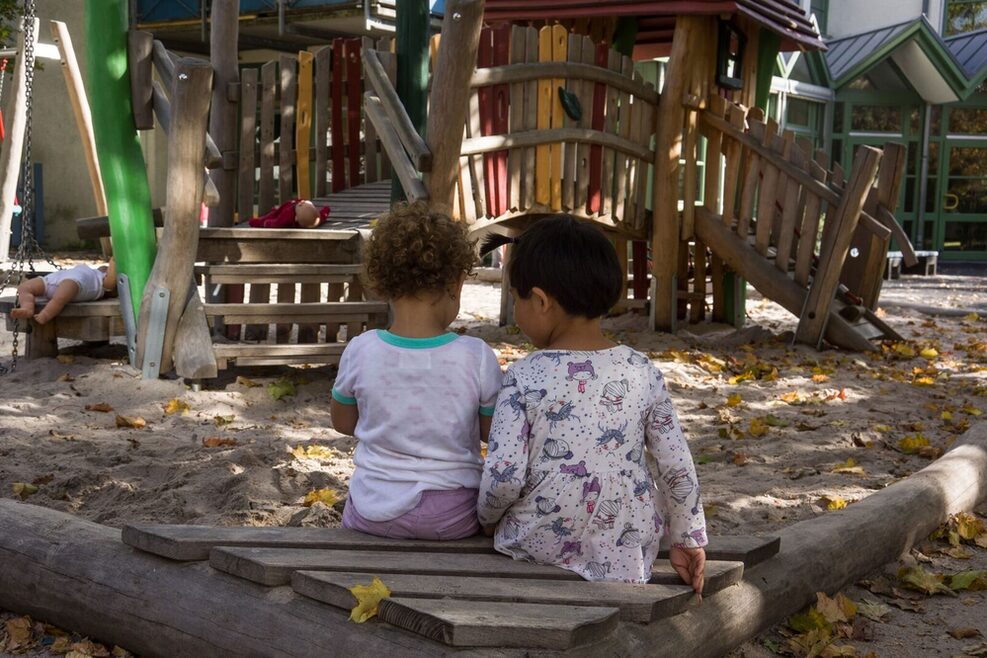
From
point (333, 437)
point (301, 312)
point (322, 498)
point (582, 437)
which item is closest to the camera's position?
point (582, 437)

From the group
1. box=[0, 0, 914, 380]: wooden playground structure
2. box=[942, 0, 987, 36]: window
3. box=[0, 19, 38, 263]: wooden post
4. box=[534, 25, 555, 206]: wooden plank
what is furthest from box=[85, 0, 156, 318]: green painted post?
box=[942, 0, 987, 36]: window

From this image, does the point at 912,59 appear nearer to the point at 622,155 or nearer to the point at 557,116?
the point at 622,155

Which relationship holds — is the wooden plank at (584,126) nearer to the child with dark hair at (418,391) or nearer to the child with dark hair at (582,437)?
the child with dark hair at (418,391)

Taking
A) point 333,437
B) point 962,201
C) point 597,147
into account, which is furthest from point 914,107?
point 333,437

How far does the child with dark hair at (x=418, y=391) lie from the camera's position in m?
2.80

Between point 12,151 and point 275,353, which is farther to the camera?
point 12,151

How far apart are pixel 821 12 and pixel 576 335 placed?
65.0 ft

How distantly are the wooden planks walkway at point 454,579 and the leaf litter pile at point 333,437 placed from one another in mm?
592

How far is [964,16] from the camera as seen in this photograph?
69.7 feet

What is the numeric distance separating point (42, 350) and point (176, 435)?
6.23 feet

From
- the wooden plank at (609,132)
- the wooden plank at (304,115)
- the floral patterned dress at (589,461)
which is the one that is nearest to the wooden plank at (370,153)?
the wooden plank at (304,115)

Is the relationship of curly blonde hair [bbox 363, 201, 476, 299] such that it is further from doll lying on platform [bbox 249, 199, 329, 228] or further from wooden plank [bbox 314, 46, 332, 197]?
wooden plank [bbox 314, 46, 332, 197]

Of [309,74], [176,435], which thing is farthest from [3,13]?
[176,435]

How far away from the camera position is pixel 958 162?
19828mm
